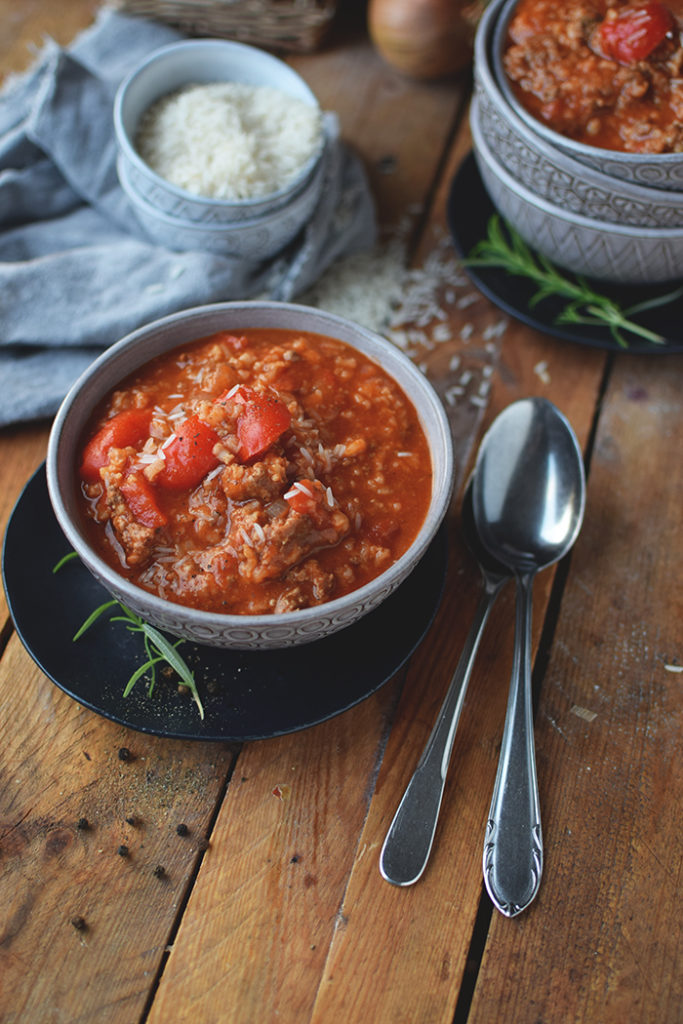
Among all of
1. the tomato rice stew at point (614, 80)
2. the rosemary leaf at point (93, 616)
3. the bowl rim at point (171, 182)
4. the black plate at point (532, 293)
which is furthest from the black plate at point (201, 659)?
the tomato rice stew at point (614, 80)

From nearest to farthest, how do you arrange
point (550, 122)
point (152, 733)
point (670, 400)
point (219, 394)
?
point (152, 733)
point (219, 394)
point (550, 122)
point (670, 400)

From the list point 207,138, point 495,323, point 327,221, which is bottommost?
point 495,323

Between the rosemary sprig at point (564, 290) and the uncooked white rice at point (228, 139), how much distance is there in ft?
2.53

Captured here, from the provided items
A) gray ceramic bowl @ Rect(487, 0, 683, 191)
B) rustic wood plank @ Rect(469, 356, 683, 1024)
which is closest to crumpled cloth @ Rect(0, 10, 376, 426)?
gray ceramic bowl @ Rect(487, 0, 683, 191)

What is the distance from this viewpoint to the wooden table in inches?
82.4

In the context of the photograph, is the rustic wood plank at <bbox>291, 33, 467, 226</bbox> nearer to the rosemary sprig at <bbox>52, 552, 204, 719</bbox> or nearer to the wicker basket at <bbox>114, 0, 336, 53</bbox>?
the wicker basket at <bbox>114, 0, 336, 53</bbox>

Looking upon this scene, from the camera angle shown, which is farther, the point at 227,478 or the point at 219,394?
the point at 219,394

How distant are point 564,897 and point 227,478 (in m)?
1.38

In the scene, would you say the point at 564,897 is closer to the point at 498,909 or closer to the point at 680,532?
the point at 498,909

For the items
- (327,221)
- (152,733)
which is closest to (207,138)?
(327,221)

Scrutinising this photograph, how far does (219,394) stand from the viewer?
240cm

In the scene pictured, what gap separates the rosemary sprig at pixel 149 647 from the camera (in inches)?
88.0

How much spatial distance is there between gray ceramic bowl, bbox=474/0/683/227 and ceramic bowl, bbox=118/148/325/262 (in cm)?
67

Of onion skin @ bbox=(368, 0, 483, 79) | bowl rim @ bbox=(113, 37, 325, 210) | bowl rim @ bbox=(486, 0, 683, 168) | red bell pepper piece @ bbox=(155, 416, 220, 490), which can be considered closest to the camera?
red bell pepper piece @ bbox=(155, 416, 220, 490)
